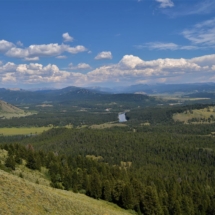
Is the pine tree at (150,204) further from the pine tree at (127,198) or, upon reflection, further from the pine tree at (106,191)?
the pine tree at (106,191)

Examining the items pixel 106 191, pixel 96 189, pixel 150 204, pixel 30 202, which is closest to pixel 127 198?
pixel 106 191

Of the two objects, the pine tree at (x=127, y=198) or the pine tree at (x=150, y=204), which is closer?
A: the pine tree at (x=127, y=198)

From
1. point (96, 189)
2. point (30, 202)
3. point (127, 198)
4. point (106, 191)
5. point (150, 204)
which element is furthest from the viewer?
point (106, 191)

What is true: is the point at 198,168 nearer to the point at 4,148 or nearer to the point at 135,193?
the point at 135,193

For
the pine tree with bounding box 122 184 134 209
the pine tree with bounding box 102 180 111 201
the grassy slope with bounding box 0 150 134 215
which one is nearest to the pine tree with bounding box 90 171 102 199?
the pine tree with bounding box 102 180 111 201

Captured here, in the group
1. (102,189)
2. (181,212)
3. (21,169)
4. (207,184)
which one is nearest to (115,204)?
(102,189)

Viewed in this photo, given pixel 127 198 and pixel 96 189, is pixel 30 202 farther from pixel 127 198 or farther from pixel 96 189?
pixel 127 198

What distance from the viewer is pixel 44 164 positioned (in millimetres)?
108438

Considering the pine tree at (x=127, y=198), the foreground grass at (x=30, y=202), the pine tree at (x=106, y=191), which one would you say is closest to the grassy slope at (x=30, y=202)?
the foreground grass at (x=30, y=202)

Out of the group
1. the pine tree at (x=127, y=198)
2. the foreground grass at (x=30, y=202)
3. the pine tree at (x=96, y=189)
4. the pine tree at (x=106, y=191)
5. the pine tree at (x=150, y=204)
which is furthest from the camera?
the pine tree at (x=106, y=191)

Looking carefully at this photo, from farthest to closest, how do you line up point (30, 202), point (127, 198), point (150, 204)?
point (150, 204) → point (127, 198) → point (30, 202)

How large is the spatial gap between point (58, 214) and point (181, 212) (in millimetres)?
63867

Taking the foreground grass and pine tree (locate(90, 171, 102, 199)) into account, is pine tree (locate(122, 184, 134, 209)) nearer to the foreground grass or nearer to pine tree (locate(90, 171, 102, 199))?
pine tree (locate(90, 171, 102, 199))

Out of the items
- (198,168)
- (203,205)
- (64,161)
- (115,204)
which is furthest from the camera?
(198,168)
